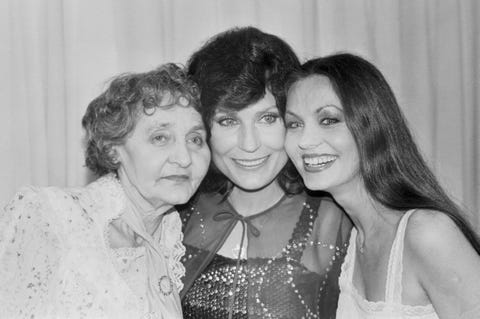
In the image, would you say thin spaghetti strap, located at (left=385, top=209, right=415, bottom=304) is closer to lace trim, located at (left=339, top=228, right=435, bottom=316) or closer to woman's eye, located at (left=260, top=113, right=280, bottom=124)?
lace trim, located at (left=339, top=228, right=435, bottom=316)

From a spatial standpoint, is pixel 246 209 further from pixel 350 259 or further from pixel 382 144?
pixel 382 144

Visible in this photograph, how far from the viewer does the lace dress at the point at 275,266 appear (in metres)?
1.89

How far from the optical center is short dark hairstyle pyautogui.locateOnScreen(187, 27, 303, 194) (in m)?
1.92

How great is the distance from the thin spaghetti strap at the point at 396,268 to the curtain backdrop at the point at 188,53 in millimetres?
1758

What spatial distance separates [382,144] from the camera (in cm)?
176

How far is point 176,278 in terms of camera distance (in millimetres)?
1919

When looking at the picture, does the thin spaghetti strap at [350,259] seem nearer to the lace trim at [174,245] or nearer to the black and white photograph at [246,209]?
the black and white photograph at [246,209]

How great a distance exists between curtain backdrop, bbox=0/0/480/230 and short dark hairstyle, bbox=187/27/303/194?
1099mm

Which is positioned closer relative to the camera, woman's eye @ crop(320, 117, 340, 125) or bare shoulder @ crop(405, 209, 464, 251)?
bare shoulder @ crop(405, 209, 464, 251)

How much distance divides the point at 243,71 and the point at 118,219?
1.95ft

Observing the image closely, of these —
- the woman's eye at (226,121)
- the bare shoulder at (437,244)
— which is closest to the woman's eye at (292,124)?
the woman's eye at (226,121)

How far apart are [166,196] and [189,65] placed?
503mm

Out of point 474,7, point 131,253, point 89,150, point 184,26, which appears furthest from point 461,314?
point 474,7

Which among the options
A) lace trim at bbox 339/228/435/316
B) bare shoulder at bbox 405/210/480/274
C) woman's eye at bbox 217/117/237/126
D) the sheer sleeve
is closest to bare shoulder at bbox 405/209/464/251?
bare shoulder at bbox 405/210/480/274
